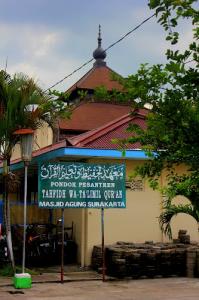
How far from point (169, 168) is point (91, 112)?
17844 millimetres

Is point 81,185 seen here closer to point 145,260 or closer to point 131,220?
point 145,260

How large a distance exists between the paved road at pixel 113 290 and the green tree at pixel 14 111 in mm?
1958

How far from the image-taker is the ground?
10375 mm

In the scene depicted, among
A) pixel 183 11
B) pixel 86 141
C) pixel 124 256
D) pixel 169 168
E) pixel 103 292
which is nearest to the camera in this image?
pixel 183 11

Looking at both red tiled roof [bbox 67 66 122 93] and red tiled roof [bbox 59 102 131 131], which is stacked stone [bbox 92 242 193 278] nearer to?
red tiled roof [bbox 59 102 131 131]

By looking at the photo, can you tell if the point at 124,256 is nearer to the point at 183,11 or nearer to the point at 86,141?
the point at 86,141

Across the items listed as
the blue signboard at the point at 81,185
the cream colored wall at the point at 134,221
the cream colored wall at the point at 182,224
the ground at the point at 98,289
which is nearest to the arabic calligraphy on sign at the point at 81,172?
the blue signboard at the point at 81,185

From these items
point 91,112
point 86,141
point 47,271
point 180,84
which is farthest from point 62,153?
point 180,84

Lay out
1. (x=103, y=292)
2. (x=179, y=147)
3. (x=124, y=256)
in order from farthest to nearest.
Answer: (x=124, y=256), (x=103, y=292), (x=179, y=147)

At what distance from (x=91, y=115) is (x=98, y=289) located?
38.2ft

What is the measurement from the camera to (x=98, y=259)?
13891mm

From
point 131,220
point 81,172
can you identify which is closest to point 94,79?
point 131,220

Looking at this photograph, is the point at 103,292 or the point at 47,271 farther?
the point at 47,271

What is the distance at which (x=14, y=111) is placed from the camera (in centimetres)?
1273
